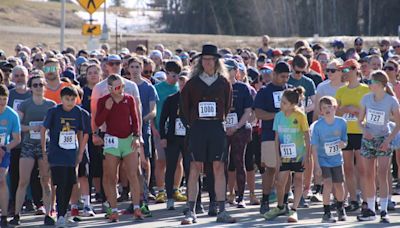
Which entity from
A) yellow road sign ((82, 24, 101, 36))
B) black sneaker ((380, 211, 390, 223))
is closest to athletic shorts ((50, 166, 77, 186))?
black sneaker ((380, 211, 390, 223))

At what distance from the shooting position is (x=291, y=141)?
1423 cm

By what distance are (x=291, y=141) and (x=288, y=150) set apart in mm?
128

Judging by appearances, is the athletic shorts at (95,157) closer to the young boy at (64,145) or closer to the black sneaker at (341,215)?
the young boy at (64,145)

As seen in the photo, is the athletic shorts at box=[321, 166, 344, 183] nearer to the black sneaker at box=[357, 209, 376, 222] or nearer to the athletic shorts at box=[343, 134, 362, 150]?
the black sneaker at box=[357, 209, 376, 222]

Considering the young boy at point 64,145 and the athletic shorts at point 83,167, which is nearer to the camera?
the young boy at point 64,145

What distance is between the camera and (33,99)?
1468 centimetres

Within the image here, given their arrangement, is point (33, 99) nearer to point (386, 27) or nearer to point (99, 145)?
point (99, 145)

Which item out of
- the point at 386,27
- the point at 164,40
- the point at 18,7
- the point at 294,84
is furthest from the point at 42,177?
the point at 18,7

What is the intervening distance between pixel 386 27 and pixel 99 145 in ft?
176

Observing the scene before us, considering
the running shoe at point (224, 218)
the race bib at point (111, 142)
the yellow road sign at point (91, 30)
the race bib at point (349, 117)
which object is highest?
the yellow road sign at point (91, 30)

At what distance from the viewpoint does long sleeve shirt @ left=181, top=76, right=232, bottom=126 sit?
1405 centimetres

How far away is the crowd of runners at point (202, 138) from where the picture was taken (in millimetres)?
14086

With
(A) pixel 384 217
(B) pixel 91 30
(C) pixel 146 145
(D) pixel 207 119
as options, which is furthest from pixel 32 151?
(B) pixel 91 30

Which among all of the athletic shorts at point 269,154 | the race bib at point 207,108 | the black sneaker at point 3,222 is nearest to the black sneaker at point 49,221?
the black sneaker at point 3,222
